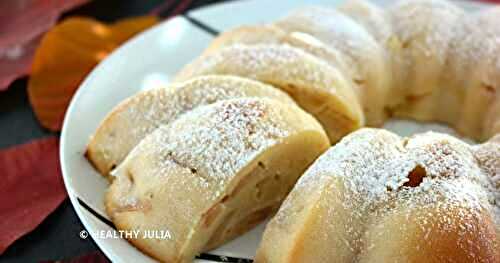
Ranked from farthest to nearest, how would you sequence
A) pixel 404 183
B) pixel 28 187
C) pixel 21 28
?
pixel 21 28 < pixel 28 187 < pixel 404 183

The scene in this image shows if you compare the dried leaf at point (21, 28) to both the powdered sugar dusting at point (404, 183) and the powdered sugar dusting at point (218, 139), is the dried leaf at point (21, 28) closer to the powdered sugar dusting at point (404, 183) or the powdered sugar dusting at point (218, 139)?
the powdered sugar dusting at point (218, 139)

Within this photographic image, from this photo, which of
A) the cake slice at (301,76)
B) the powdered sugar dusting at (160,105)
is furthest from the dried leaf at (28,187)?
the cake slice at (301,76)

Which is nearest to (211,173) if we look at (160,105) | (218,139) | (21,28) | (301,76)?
(218,139)

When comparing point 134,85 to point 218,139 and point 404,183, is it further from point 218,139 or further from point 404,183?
point 404,183

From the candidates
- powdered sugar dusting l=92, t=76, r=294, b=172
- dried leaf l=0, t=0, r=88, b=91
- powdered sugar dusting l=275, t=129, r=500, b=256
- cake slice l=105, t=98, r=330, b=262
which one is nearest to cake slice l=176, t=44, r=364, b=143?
powdered sugar dusting l=92, t=76, r=294, b=172

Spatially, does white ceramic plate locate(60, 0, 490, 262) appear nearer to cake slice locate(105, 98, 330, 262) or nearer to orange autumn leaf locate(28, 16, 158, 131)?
cake slice locate(105, 98, 330, 262)

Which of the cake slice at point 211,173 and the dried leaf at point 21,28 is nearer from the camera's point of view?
the cake slice at point 211,173
